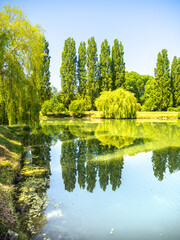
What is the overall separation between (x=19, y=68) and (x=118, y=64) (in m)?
32.2

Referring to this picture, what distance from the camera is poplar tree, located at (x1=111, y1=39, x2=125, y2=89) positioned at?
3731 centimetres

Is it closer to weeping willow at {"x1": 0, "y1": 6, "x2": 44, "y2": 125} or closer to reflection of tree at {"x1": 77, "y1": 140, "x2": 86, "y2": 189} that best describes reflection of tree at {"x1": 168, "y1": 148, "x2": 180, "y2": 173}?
reflection of tree at {"x1": 77, "y1": 140, "x2": 86, "y2": 189}

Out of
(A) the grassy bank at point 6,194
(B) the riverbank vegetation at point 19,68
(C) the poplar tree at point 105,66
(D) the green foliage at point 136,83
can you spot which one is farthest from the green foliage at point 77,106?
(A) the grassy bank at point 6,194

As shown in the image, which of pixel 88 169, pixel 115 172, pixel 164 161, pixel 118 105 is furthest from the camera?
pixel 118 105

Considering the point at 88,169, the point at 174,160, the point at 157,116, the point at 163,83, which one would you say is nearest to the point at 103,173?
the point at 88,169

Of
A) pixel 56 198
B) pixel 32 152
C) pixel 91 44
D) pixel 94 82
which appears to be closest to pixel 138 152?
pixel 32 152

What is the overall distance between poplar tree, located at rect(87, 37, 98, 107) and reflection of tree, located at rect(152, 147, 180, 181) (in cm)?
2795

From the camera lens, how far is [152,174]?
20.1 ft

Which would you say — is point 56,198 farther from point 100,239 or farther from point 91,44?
point 91,44

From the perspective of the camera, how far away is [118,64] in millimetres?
37875

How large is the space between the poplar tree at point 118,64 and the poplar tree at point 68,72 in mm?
7591

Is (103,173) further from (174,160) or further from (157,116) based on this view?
(157,116)

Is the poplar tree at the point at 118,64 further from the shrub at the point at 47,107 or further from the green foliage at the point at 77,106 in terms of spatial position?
the shrub at the point at 47,107

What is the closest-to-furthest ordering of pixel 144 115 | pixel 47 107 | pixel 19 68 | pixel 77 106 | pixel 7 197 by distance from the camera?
pixel 7 197 → pixel 19 68 → pixel 144 115 → pixel 47 107 → pixel 77 106
